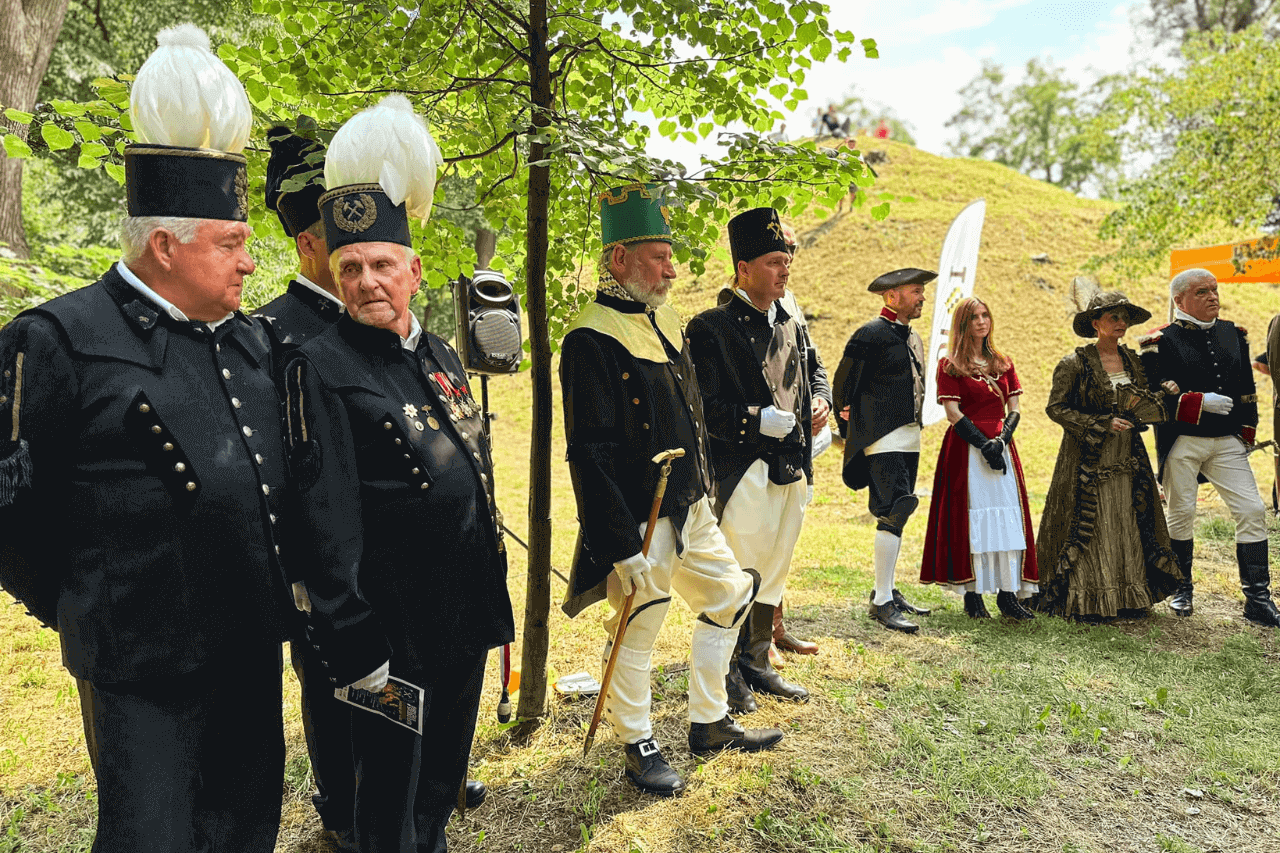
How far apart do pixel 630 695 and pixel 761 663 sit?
1.25 meters

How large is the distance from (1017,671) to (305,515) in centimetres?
429

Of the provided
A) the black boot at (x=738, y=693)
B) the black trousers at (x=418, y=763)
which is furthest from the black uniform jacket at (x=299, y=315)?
the black boot at (x=738, y=693)

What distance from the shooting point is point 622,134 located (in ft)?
15.1

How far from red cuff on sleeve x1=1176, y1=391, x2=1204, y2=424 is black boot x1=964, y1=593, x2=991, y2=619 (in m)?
1.89

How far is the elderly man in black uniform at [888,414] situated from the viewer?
6.14 meters

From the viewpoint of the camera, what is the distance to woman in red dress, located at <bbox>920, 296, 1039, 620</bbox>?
239 inches

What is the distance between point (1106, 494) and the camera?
243 inches

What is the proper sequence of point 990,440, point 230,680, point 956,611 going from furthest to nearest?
point 956,611
point 990,440
point 230,680

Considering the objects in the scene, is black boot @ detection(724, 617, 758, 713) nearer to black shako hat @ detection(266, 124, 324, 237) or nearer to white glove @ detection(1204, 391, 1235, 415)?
black shako hat @ detection(266, 124, 324, 237)

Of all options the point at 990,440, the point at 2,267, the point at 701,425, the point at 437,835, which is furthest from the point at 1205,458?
the point at 2,267

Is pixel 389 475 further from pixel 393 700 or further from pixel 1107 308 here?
pixel 1107 308

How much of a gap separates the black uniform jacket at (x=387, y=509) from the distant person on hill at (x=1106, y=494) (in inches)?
190

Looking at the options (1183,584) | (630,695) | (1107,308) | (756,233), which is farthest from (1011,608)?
(630,695)

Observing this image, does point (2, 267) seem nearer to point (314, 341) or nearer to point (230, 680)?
point (314, 341)
